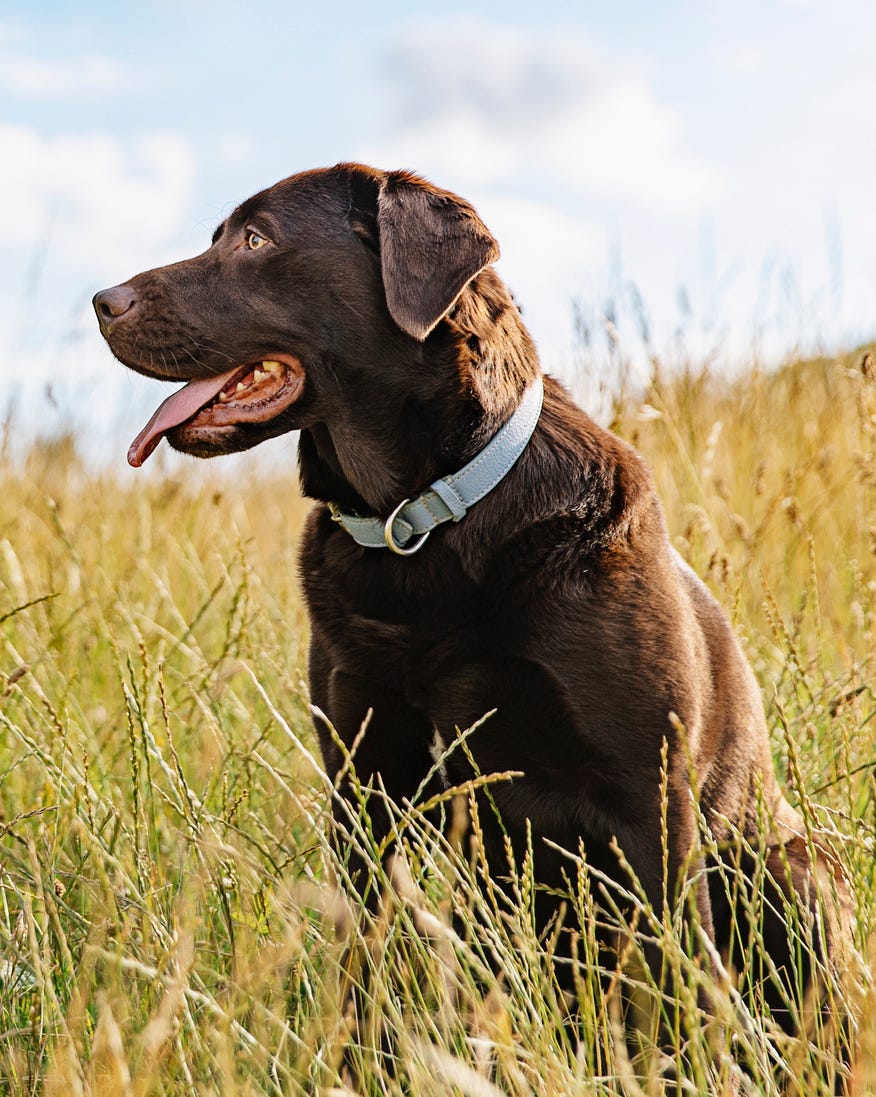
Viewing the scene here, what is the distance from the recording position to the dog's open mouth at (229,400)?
2.69 m

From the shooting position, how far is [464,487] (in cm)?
249

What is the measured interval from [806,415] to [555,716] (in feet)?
13.2

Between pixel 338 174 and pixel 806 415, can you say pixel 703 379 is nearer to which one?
pixel 806 415


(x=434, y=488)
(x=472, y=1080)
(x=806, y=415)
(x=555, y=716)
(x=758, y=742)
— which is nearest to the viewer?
(x=472, y=1080)

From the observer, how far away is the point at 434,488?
98.7 inches

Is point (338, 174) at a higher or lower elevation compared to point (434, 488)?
higher

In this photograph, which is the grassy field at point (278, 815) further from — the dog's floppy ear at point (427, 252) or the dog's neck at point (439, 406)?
the dog's floppy ear at point (427, 252)

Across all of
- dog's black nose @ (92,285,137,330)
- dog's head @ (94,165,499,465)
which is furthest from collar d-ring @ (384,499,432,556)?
dog's black nose @ (92,285,137,330)

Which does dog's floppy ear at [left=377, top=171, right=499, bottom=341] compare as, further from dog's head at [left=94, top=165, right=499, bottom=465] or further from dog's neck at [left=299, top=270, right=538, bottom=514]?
dog's neck at [left=299, top=270, right=538, bottom=514]

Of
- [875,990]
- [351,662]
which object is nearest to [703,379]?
[351,662]

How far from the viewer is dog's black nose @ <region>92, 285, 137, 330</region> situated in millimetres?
2789

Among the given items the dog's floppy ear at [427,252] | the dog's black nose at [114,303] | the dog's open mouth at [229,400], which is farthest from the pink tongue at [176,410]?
the dog's floppy ear at [427,252]

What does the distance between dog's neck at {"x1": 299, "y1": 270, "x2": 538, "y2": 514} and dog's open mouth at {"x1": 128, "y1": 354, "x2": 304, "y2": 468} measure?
0.46ft

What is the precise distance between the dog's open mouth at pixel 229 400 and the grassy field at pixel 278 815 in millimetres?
531
